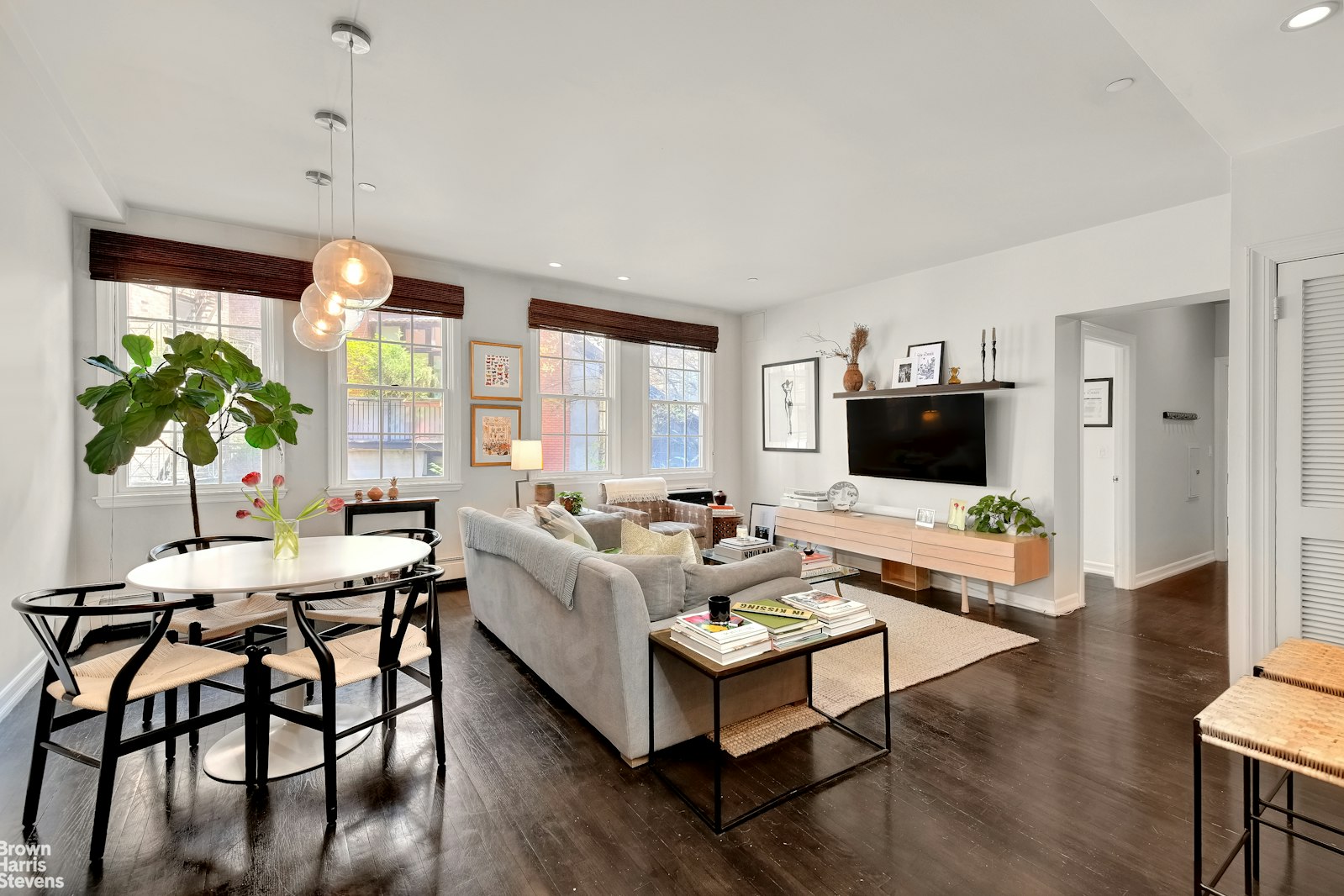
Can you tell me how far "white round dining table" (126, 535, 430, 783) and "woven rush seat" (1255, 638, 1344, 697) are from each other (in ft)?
9.75

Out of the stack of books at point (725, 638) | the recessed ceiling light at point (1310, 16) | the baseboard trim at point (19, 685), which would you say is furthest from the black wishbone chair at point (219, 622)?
the recessed ceiling light at point (1310, 16)

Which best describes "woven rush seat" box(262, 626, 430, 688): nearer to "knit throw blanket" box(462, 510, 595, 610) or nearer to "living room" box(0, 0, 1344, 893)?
"living room" box(0, 0, 1344, 893)

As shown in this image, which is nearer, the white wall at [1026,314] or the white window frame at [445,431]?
the white wall at [1026,314]

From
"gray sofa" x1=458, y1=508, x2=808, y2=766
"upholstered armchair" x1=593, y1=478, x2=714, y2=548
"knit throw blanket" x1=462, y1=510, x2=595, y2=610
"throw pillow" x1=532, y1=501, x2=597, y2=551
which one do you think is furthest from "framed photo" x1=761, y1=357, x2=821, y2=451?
"knit throw blanket" x1=462, y1=510, x2=595, y2=610

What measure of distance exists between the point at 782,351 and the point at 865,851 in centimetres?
539

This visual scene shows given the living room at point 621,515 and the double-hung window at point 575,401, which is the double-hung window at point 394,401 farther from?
the double-hung window at point 575,401

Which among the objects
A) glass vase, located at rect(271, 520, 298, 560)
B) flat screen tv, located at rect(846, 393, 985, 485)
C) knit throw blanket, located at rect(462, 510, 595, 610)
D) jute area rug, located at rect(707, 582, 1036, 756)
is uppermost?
flat screen tv, located at rect(846, 393, 985, 485)

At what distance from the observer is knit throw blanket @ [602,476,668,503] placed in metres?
5.81

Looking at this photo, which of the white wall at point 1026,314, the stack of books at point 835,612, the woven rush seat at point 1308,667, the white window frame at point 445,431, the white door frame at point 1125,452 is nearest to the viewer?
the woven rush seat at point 1308,667

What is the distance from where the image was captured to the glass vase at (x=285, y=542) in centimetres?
A: 249

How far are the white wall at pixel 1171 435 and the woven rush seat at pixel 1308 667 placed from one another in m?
3.22

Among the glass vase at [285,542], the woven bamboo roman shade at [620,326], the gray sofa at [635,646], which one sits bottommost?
the gray sofa at [635,646]

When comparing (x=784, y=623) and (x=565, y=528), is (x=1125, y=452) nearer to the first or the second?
(x=784, y=623)

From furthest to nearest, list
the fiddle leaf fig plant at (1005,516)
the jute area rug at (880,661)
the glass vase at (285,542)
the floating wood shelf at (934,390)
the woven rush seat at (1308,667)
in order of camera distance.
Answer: the floating wood shelf at (934,390), the fiddle leaf fig plant at (1005,516), the jute area rug at (880,661), the glass vase at (285,542), the woven rush seat at (1308,667)
